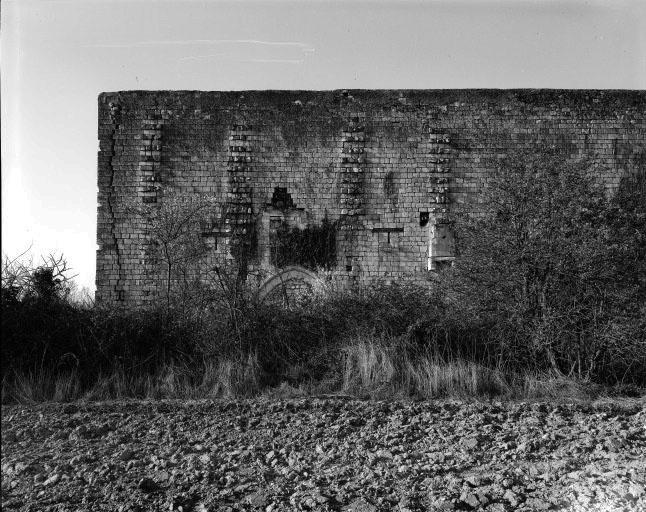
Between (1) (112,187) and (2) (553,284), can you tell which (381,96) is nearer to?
(1) (112,187)

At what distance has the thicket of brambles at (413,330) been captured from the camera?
8.08 metres

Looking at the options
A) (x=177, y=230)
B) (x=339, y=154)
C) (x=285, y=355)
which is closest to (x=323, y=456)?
(x=285, y=355)

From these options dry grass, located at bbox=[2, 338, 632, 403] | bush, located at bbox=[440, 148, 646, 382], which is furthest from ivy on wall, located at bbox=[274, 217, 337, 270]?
dry grass, located at bbox=[2, 338, 632, 403]

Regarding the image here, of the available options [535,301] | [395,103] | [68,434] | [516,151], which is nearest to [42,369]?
[68,434]

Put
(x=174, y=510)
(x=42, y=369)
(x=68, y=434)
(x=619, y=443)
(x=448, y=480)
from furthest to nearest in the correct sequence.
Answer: (x=42, y=369), (x=68, y=434), (x=619, y=443), (x=448, y=480), (x=174, y=510)

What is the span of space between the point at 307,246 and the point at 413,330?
174 inches

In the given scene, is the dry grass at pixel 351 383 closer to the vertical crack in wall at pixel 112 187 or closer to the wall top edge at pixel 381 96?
the vertical crack in wall at pixel 112 187

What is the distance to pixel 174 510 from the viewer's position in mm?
4402

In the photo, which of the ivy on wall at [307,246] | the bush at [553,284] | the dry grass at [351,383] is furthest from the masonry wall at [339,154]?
the dry grass at [351,383]

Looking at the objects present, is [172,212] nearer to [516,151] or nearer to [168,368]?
[168,368]

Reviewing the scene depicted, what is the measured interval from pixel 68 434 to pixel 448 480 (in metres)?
3.72

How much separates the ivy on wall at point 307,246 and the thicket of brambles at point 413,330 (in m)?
3.11

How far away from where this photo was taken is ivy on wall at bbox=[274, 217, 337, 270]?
12.6m

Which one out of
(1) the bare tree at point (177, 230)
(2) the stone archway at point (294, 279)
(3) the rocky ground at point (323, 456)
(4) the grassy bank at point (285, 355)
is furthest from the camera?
(2) the stone archway at point (294, 279)
